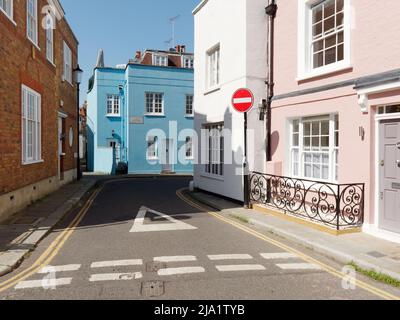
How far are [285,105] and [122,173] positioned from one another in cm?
1888

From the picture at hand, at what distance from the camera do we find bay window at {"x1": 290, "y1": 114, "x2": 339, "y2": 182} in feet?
29.7

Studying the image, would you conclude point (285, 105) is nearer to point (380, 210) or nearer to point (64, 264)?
point (380, 210)

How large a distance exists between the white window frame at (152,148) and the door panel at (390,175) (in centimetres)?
2225

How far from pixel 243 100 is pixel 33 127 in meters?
7.22

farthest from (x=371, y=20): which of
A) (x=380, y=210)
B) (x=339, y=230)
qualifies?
(x=339, y=230)

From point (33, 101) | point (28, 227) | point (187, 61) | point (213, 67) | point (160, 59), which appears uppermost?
point (187, 61)

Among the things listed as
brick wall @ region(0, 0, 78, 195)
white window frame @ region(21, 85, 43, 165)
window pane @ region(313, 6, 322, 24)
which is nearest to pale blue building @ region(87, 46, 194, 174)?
brick wall @ region(0, 0, 78, 195)

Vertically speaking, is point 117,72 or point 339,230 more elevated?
point 117,72

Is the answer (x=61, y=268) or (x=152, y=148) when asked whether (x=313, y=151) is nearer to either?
(x=61, y=268)

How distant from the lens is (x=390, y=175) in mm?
7359

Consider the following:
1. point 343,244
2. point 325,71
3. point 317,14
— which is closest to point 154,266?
point 343,244

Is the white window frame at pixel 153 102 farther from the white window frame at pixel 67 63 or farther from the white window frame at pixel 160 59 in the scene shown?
the white window frame at pixel 67 63

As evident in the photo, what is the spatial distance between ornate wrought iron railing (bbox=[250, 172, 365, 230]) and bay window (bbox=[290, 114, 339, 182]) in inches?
14.4

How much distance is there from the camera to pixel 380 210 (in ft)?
24.8
